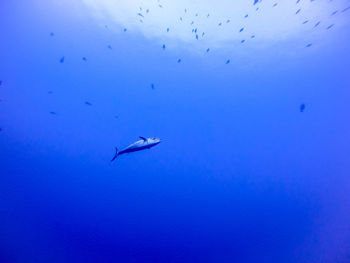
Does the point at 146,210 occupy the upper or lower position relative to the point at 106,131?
lower

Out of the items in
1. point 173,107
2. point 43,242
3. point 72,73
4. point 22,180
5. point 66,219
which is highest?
point 173,107

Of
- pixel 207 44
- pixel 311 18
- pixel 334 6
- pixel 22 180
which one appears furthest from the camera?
pixel 22 180

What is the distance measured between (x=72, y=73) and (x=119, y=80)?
3.94 meters

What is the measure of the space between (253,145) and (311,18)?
15123mm

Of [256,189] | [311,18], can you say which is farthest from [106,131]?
[311,18]

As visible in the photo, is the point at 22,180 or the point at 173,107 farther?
the point at 173,107

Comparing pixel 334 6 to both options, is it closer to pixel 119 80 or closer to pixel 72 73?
pixel 119 80

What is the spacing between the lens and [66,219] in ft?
64.1

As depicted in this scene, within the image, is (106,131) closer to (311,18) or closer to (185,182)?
(185,182)

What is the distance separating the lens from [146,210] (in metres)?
25.5

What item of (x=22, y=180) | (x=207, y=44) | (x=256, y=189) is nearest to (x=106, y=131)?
(x=22, y=180)

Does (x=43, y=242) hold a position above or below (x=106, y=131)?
below

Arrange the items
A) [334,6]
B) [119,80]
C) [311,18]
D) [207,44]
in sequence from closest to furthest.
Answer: [334,6]
[311,18]
[207,44]
[119,80]

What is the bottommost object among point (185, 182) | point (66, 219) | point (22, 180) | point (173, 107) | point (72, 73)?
point (66, 219)
